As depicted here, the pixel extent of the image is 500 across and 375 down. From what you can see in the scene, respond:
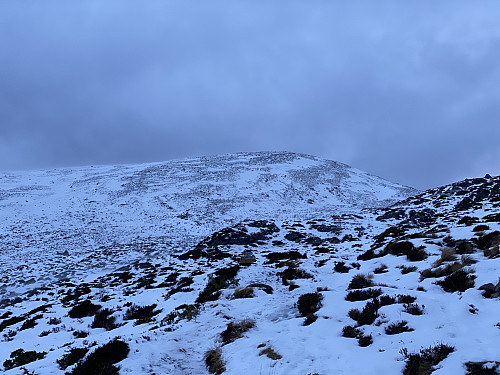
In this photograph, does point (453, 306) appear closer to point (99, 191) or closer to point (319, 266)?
point (319, 266)

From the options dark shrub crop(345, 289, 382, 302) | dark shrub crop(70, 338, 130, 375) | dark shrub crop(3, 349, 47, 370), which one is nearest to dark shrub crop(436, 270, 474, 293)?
dark shrub crop(345, 289, 382, 302)

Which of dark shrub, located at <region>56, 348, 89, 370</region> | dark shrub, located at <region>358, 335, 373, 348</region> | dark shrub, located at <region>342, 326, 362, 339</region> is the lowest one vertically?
dark shrub, located at <region>358, 335, 373, 348</region>

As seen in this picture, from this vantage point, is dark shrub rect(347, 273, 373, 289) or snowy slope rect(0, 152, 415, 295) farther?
snowy slope rect(0, 152, 415, 295)

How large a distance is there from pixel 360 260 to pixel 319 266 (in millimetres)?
2086

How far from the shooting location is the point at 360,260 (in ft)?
54.9

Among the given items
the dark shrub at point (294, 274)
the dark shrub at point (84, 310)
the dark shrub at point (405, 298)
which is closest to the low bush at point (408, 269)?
the dark shrub at point (294, 274)

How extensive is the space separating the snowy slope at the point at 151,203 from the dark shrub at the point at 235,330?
20.4 metres

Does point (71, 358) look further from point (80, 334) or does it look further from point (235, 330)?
point (80, 334)

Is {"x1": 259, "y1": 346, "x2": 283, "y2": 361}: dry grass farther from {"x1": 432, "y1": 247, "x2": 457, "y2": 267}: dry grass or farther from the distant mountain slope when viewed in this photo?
the distant mountain slope

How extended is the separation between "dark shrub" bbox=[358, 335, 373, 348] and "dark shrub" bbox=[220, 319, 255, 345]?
9.14 ft

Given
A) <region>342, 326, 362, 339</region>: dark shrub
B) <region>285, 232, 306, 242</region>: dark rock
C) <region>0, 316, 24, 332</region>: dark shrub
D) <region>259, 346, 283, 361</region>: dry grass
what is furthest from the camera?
<region>285, 232, 306, 242</region>: dark rock

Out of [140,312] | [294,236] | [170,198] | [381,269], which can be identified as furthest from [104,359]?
[170,198]

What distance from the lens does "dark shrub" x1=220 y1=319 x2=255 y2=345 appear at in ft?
26.7

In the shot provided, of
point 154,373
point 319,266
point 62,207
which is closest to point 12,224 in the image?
point 62,207
